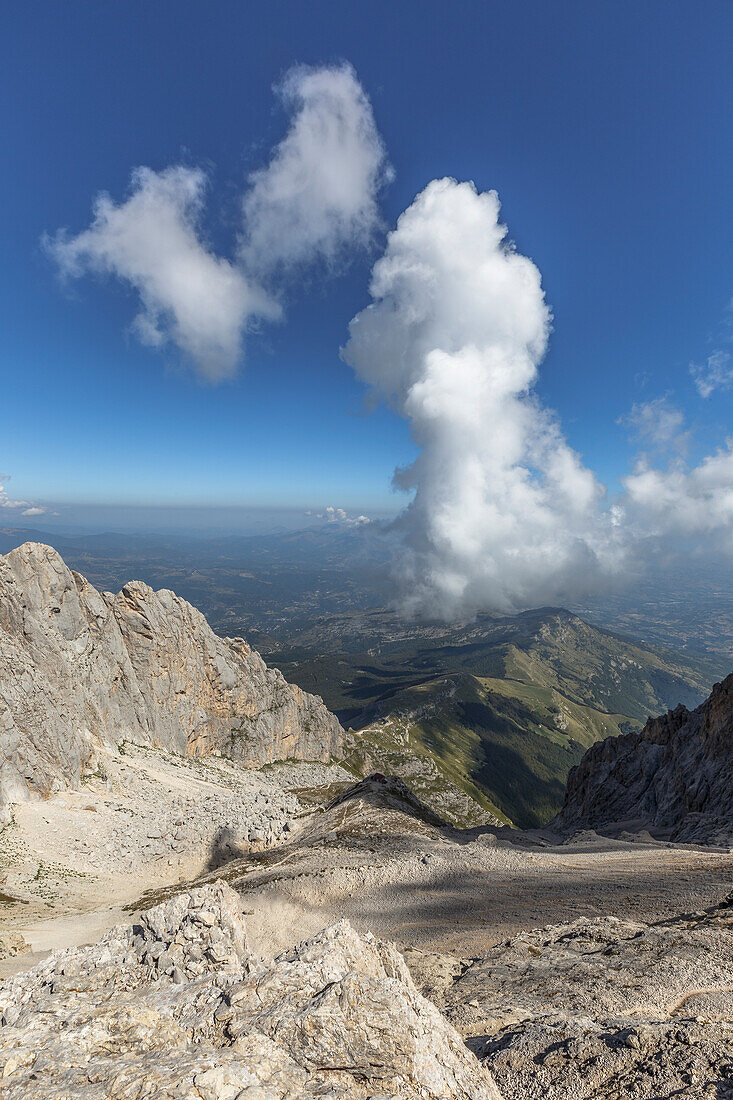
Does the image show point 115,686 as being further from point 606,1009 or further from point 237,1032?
point 606,1009

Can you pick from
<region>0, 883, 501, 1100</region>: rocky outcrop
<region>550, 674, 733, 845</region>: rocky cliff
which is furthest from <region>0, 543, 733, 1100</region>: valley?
<region>550, 674, 733, 845</region>: rocky cliff

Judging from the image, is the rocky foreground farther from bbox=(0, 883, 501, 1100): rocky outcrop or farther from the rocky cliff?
the rocky cliff

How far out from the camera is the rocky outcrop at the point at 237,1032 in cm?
930

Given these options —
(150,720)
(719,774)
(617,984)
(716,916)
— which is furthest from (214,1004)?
(150,720)

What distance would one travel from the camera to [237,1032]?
429 inches

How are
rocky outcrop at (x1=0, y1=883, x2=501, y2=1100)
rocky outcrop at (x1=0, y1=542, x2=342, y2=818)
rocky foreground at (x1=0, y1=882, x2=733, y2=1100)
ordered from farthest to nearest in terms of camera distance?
rocky outcrop at (x1=0, y1=542, x2=342, y2=818), rocky foreground at (x1=0, y1=882, x2=733, y2=1100), rocky outcrop at (x1=0, y1=883, x2=501, y2=1100)

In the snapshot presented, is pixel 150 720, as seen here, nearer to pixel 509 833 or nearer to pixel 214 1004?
pixel 509 833

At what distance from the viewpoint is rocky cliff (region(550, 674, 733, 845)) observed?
2274 inches

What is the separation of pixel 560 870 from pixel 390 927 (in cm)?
1611

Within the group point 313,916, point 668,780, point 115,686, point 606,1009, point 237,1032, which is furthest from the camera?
point 115,686

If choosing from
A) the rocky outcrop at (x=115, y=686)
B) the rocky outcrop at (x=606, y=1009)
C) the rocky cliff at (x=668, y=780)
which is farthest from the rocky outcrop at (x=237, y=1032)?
the rocky outcrop at (x=115, y=686)

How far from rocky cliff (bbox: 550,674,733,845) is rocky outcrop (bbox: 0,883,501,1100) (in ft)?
162

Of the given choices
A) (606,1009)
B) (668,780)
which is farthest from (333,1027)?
(668,780)

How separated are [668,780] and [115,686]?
112668 mm
